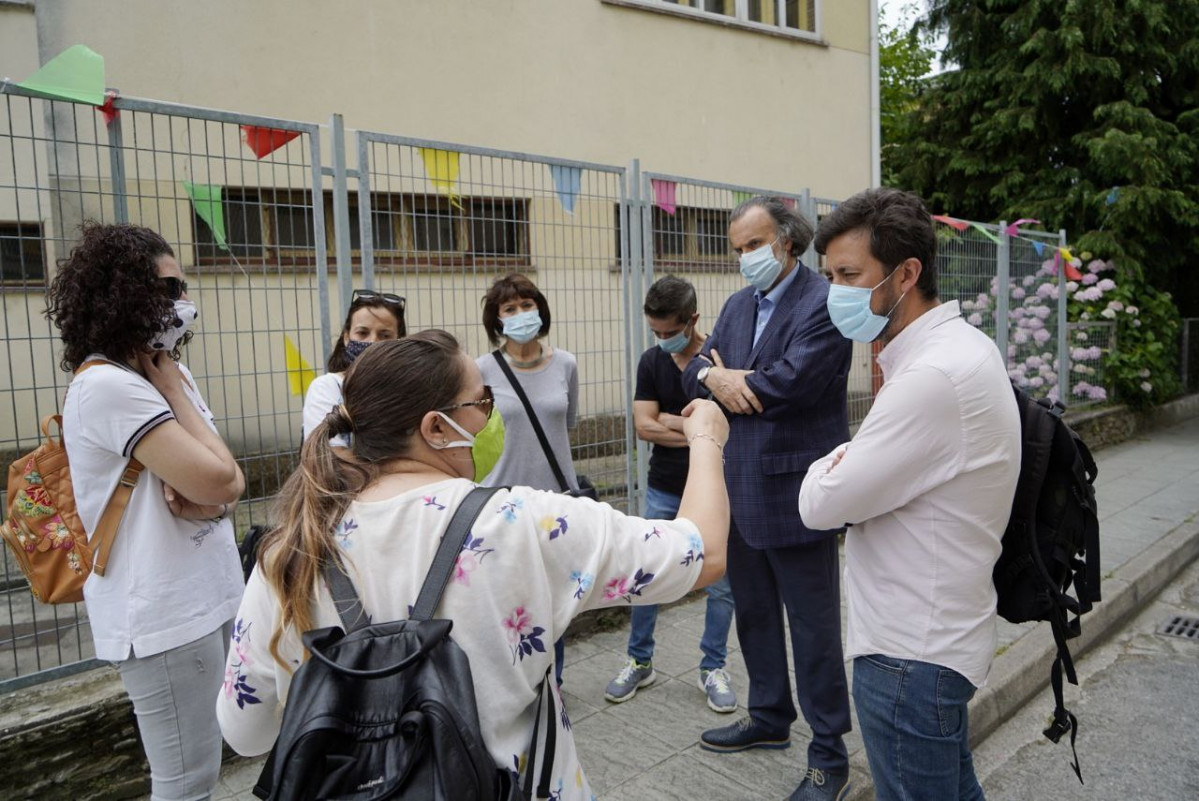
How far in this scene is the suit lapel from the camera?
3.15m

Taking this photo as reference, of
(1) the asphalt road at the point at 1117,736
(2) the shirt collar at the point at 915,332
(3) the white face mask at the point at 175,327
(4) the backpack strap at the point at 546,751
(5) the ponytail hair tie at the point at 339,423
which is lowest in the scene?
(1) the asphalt road at the point at 1117,736

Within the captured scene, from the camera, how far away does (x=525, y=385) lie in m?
3.68

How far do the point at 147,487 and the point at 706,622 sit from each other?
259 centimetres

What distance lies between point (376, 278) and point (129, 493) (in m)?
2.01

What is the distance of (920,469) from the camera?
6.42 ft

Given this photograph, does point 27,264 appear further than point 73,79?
Yes

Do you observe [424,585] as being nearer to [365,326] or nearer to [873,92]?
[365,326]

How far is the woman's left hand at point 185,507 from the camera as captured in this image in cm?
216

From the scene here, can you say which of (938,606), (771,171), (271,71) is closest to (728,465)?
(938,606)

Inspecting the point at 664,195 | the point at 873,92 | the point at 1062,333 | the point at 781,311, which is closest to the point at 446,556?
the point at 781,311

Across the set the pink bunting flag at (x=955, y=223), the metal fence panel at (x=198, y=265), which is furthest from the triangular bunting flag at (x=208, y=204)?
the pink bunting flag at (x=955, y=223)

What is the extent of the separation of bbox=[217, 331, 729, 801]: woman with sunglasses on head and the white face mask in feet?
3.11

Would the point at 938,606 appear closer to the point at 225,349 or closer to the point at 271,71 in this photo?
the point at 225,349

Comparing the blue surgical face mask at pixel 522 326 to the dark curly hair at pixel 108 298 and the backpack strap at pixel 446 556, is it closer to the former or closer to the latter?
the dark curly hair at pixel 108 298
